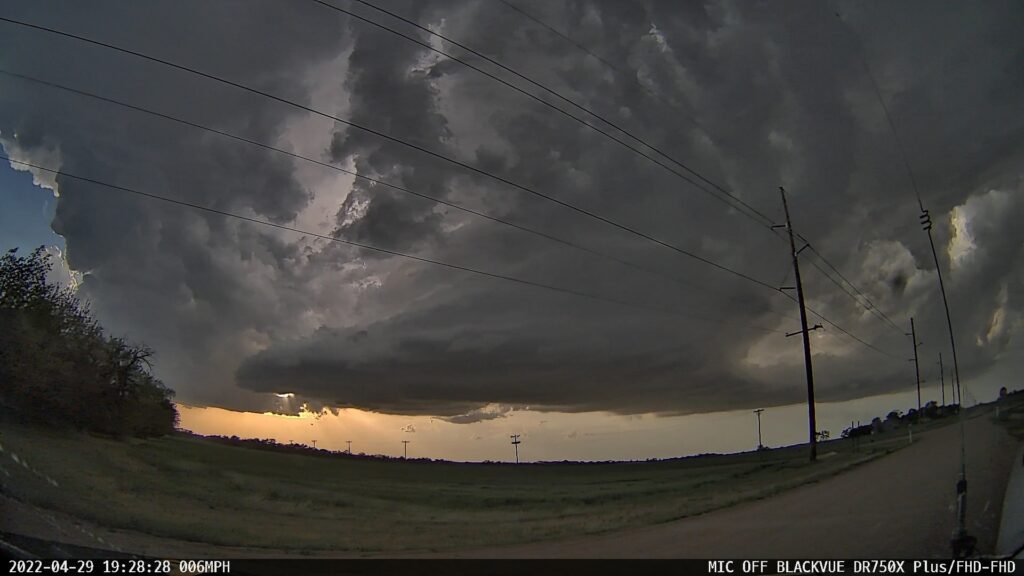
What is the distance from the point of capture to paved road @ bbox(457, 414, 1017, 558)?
1223cm

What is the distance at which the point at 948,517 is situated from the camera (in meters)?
14.2

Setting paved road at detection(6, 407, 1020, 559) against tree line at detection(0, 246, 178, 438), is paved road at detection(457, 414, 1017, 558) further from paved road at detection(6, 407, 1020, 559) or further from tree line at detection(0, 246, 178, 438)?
tree line at detection(0, 246, 178, 438)

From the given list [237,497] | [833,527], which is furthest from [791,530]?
[237,497]

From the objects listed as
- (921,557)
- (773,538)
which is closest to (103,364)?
(773,538)

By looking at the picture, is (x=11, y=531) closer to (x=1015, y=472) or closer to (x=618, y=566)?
(x=618, y=566)

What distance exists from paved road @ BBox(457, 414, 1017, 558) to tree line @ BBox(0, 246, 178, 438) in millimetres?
9658

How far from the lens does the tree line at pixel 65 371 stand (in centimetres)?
1426

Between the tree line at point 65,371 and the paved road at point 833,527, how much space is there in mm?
9658

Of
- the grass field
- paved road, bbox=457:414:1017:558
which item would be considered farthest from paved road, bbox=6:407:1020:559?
the grass field

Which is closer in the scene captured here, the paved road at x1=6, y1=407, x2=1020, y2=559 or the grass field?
the paved road at x1=6, y1=407, x2=1020, y2=559

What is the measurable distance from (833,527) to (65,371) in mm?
20258

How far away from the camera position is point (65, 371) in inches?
592

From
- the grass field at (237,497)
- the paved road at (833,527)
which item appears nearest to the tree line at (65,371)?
the grass field at (237,497)

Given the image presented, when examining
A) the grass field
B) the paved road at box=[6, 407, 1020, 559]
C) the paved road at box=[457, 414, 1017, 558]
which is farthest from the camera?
the grass field
